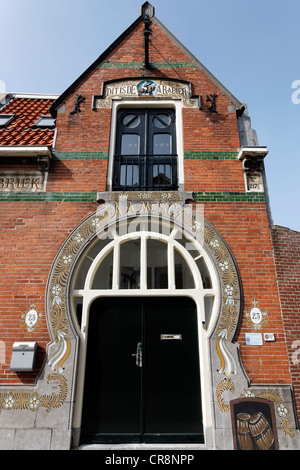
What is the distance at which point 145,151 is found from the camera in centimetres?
766

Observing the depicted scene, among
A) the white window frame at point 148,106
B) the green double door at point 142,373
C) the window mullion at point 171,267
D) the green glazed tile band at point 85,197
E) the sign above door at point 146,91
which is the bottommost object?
→ the green double door at point 142,373

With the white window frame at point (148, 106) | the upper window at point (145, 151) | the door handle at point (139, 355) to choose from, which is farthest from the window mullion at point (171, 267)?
the white window frame at point (148, 106)

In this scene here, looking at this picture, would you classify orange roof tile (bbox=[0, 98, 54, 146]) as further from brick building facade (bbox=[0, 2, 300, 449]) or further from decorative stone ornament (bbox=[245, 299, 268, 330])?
decorative stone ornament (bbox=[245, 299, 268, 330])

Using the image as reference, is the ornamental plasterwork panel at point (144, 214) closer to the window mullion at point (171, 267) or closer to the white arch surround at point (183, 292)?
the white arch surround at point (183, 292)

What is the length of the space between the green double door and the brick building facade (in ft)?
0.08

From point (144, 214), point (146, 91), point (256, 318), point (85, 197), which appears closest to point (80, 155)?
point (85, 197)

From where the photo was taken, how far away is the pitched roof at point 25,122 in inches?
314

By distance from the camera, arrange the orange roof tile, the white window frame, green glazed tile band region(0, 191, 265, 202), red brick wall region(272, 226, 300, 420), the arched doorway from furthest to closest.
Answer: the orange roof tile
the white window frame
green glazed tile band region(0, 191, 265, 202)
red brick wall region(272, 226, 300, 420)
the arched doorway

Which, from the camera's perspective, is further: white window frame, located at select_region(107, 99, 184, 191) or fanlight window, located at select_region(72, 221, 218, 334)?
white window frame, located at select_region(107, 99, 184, 191)

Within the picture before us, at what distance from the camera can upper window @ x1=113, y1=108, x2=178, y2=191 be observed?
291 inches

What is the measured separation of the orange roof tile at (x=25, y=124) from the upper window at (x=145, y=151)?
1.88 metres

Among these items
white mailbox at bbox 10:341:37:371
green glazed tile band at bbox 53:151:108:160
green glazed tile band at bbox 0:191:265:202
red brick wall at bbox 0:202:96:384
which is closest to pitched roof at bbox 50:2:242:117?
green glazed tile band at bbox 53:151:108:160

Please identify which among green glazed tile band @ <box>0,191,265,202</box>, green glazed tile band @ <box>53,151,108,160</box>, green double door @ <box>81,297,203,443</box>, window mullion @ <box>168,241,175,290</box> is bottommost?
green double door @ <box>81,297,203,443</box>

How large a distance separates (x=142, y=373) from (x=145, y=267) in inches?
80.1
